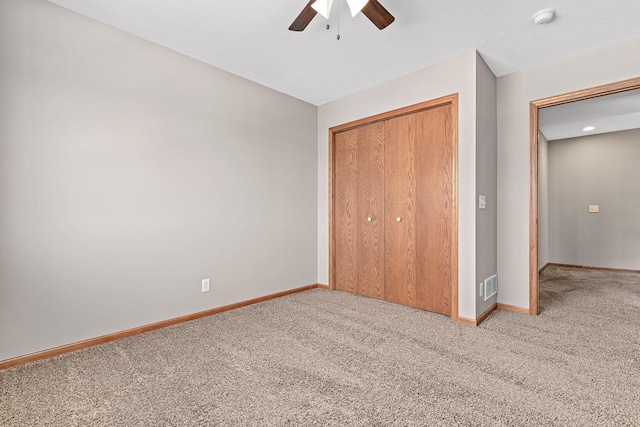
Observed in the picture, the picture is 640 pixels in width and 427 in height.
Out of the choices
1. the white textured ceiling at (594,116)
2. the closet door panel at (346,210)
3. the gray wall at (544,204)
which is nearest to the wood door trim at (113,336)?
the closet door panel at (346,210)

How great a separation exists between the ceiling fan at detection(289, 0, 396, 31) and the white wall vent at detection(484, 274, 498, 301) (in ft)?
7.63

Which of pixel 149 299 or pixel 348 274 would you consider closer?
pixel 149 299

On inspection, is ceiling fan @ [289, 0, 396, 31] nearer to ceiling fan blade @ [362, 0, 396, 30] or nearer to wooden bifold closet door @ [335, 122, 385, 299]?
ceiling fan blade @ [362, 0, 396, 30]

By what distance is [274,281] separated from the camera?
3.34 m

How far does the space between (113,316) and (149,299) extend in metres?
0.26

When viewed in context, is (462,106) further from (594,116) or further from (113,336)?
(113,336)

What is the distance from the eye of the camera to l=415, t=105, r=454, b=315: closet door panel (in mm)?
2756

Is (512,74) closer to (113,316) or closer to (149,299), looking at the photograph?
(149,299)

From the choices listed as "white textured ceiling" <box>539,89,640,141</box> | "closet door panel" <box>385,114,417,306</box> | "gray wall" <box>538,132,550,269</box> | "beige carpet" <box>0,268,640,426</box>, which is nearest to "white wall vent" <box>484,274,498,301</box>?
"beige carpet" <box>0,268,640,426</box>

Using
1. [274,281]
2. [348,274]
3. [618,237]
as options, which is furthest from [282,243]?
[618,237]

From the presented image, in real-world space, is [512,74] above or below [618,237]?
above

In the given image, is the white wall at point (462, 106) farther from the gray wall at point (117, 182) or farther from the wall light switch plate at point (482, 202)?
the gray wall at point (117, 182)

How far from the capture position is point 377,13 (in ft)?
5.84

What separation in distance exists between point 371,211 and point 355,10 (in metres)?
2.06
